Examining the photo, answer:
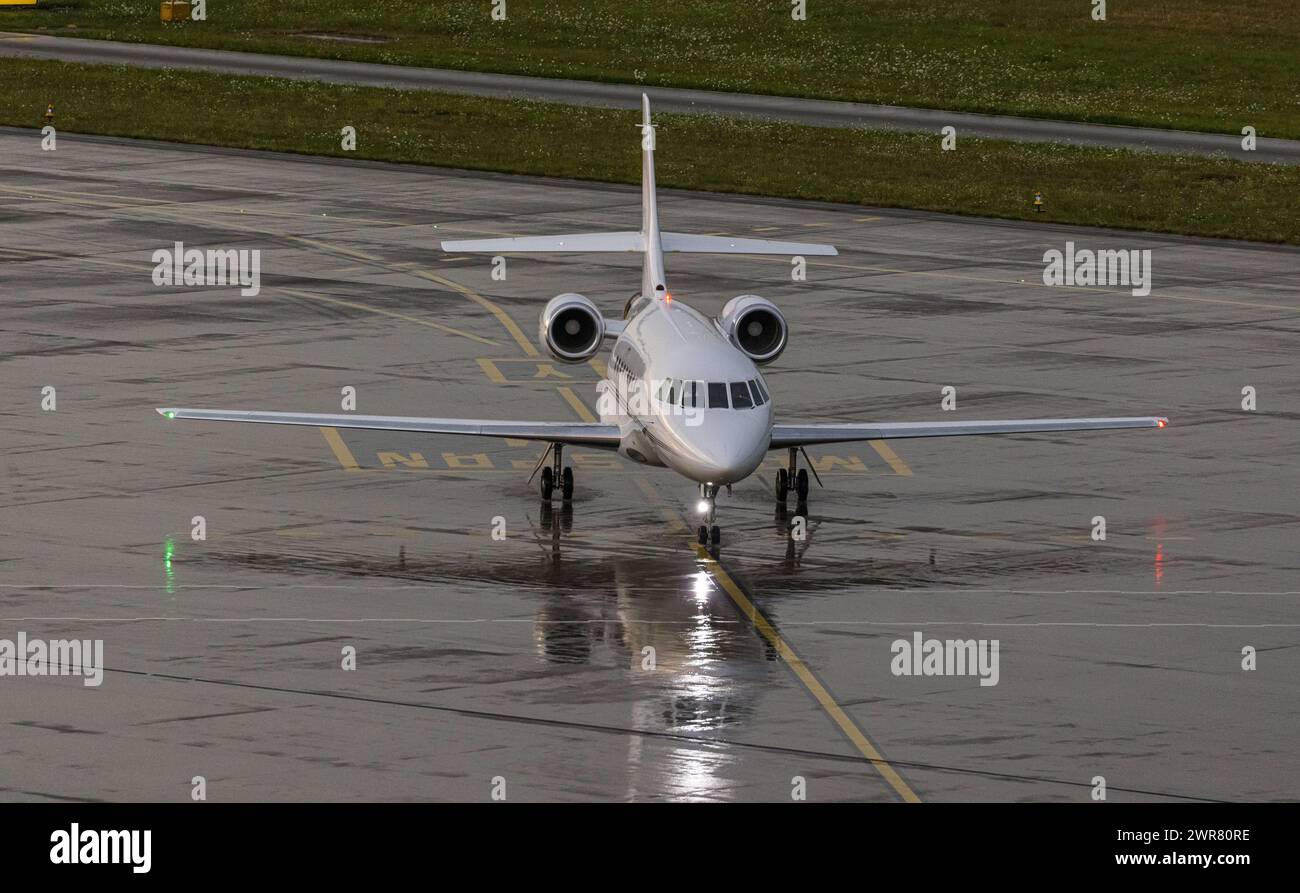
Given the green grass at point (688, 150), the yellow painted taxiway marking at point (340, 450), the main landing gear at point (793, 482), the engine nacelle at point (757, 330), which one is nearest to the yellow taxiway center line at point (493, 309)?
the yellow painted taxiway marking at point (340, 450)

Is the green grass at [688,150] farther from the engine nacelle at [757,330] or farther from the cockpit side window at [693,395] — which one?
the cockpit side window at [693,395]

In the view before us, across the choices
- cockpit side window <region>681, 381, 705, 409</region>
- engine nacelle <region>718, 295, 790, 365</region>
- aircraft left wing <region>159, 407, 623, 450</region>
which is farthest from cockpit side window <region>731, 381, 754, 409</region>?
engine nacelle <region>718, 295, 790, 365</region>

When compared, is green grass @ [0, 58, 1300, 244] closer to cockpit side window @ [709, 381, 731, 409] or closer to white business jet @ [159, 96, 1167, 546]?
white business jet @ [159, 96, 1167, 546]

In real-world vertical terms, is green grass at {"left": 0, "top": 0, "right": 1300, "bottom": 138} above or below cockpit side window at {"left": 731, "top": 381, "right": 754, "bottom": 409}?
above

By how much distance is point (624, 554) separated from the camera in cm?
3269

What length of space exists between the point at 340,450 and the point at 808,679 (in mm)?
14153

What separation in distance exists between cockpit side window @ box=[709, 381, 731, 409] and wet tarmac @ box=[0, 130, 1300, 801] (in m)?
2.02

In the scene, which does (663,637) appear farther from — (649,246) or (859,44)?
(859,44)

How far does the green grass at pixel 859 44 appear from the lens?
299 ft

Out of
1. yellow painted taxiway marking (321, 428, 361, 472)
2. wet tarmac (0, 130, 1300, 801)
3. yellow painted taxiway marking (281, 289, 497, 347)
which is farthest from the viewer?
yellow painted taxiway marking (281, 289, 497, 347)

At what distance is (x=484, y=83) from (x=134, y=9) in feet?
96.0

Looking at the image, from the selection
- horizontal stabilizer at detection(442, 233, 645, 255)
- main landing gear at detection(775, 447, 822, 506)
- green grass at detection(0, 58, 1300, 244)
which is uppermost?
green grass at detection(0, 58, 1300, 244)

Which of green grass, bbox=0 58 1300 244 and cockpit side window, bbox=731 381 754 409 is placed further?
green grass, bbox=0 58 1300 244

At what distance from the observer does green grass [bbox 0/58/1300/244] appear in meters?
68.9
